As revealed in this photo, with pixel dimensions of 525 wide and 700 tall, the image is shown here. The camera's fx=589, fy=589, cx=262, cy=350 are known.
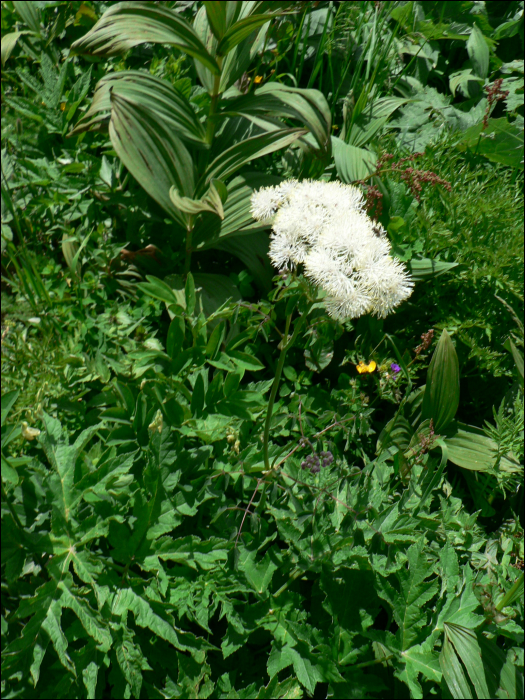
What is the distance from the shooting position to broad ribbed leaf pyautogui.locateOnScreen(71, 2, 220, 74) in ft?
6.35

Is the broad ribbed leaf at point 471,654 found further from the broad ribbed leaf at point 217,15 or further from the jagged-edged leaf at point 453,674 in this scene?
the broad ribbed leaf at point 217,15

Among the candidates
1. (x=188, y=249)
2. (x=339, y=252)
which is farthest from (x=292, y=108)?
(x=339, y=252)

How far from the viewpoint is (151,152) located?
2.09 metres

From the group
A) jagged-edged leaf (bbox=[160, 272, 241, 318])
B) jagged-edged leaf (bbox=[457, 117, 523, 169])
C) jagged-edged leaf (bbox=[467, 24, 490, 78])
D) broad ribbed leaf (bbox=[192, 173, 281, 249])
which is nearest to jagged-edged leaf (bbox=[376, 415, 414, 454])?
jagged-edged leaf (bbox=[160, 272, 241, 318])

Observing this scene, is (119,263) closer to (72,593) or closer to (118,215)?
(118,215)

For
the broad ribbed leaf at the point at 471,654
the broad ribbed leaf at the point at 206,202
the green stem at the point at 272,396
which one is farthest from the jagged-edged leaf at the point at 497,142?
the broad ribbed leaf at the point at 471,654

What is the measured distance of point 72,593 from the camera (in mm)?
1267

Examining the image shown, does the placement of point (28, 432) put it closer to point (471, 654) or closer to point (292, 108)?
point (471, 654)

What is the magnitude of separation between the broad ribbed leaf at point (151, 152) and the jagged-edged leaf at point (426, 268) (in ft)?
2.74

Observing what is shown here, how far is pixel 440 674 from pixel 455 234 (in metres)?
1.39

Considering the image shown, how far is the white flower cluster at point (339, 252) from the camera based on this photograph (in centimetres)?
124

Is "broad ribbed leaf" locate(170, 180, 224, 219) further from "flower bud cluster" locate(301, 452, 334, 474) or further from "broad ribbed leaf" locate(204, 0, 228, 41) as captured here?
"flower bud cluster" locate(301, 452, 334, 474)

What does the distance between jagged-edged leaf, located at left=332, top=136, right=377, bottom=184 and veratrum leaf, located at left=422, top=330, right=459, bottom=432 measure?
0.70m

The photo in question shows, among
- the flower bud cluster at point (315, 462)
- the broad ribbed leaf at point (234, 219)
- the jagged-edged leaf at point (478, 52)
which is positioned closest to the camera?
the flower bud cluster at point (315, 462)
